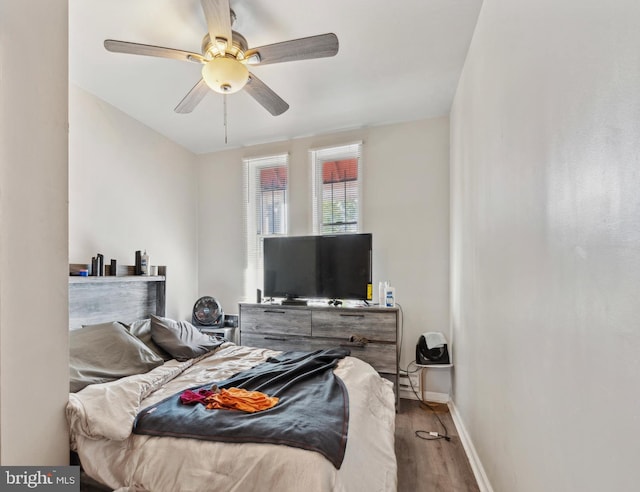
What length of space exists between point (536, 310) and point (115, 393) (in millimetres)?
1862

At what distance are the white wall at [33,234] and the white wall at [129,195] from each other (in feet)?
6.23

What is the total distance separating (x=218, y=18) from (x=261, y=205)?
2.56 metres

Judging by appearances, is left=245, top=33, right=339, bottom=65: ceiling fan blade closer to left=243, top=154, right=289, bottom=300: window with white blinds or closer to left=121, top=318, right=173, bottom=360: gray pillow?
left=243, top=154, right=289, bottom=300: window with white blinds

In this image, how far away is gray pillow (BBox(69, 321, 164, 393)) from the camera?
1.77 m

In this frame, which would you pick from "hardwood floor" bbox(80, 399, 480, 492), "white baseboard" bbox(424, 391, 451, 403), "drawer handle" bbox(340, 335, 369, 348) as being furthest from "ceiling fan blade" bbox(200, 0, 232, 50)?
"white baseboard" bbox(424, 391, 451, 403)

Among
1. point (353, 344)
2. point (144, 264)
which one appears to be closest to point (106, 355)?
point (144, 264)

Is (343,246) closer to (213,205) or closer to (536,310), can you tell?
(213,205)

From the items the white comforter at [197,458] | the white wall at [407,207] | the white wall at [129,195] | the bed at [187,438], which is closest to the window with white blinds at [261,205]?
the white wall at [407,207]

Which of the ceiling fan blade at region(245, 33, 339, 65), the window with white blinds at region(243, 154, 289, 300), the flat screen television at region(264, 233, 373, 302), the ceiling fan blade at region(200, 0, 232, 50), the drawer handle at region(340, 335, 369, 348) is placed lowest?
the drawer handle at region(340, 335, 369, 348)

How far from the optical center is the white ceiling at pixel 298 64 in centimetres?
195

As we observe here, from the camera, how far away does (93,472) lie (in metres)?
1.34

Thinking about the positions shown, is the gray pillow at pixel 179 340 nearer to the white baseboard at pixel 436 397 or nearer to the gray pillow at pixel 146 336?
the gray pillow at pixel 146 336

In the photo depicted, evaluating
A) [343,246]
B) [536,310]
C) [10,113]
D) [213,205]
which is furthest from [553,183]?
[213,205]

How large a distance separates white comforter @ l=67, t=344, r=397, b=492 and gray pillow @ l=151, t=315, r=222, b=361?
0.67m
